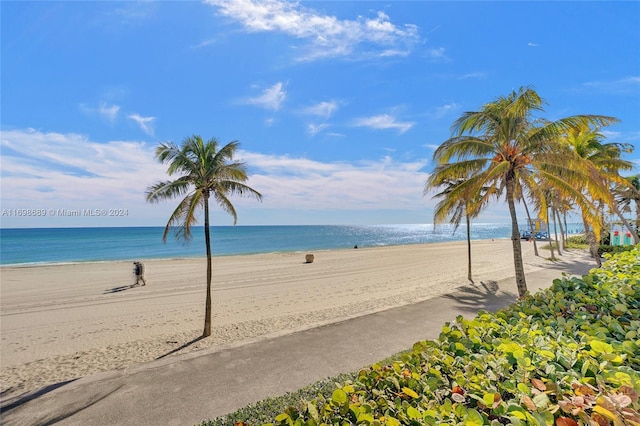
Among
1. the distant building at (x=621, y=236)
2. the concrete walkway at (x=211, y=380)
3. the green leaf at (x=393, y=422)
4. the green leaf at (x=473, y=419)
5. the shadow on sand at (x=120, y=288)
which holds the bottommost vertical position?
the shadow on sand at (x=120, y=288)

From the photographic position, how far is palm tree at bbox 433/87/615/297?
9828 mm

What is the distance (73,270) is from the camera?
85.8ft

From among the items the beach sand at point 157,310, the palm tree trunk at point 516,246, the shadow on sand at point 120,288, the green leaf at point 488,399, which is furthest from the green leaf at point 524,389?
the shadow on sand at point 120,288

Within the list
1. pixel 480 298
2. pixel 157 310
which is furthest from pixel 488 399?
pixel 157 310

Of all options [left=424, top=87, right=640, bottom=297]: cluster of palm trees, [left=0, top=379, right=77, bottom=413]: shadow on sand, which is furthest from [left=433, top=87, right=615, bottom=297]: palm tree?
[left=0, top=379, right=77, bottom=413]: shadow on sand

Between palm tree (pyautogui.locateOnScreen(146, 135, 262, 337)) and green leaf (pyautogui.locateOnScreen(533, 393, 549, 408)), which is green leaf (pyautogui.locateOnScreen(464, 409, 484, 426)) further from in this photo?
palm tree (pyautogui.locateOnScreen(146, 135, 262, 337))

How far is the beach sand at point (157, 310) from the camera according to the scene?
7773mm

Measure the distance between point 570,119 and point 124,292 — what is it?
2337cm

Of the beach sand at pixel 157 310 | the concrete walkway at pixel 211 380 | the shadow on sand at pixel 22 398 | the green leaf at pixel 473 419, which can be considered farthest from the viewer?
the beach sand at pixel 157 310

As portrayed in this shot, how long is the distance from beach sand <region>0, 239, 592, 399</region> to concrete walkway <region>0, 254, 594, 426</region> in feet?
2.83

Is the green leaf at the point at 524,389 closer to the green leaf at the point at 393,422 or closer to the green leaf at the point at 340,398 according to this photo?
the green leaf at the point at 393,422

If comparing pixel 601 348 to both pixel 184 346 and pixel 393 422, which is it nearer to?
pixel 393 422

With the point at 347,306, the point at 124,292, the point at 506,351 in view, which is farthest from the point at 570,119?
the point at 124,292

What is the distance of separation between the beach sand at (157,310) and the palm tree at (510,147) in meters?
5.16
